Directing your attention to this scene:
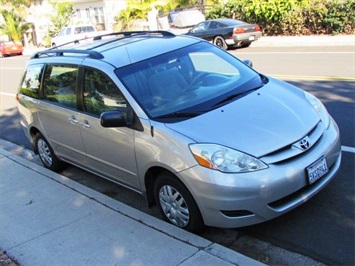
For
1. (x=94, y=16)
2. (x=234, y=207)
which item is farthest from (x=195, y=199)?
(x=94, y=16)

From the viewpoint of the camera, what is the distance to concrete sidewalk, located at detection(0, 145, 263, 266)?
11.9ft

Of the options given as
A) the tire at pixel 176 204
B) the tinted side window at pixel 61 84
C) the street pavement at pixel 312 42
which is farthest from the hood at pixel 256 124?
the street pavement at pixel 312 42

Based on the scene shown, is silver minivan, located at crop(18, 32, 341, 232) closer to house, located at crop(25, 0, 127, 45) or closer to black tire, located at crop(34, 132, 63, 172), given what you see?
black tire, located at crop(34, 132, 63, 172)

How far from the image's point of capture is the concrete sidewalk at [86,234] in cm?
363

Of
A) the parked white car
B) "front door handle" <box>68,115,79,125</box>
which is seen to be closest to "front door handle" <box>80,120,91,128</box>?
"front door handle" <box>68,115,79,125</box>

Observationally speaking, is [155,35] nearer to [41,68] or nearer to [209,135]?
[41,68]

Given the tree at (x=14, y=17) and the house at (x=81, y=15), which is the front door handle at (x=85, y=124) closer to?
the house at (x=81, y=15)

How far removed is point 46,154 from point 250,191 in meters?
3.74

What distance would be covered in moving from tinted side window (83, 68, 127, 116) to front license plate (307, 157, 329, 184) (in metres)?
1.84

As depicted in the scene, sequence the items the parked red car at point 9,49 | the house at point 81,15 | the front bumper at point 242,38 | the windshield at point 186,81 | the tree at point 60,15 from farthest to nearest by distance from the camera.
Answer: the tree at point 60,15, the house at point 81,15, the parked red car at point 9,49, the front bumper at point 242,38, the windshield at point 186,81

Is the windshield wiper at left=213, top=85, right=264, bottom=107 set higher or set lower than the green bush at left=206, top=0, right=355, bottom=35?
higher

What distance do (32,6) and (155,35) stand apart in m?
47.3

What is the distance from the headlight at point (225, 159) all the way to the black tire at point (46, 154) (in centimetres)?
310

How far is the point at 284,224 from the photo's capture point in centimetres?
406
